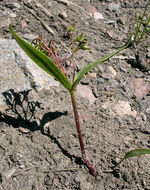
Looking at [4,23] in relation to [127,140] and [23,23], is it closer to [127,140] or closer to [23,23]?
[23,23]

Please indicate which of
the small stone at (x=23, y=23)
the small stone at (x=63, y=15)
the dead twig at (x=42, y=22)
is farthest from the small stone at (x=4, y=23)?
the small stone at (x=63, y=15)

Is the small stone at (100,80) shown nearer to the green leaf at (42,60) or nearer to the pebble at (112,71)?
the pebble at (112,71)

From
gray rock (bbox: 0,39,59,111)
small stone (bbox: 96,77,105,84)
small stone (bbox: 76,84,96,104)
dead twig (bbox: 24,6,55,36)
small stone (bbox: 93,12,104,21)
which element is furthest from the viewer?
small stone (bbox: 93,12,104,21)

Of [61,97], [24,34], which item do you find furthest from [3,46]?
[61,97]

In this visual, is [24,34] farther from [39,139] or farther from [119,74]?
[39,139]

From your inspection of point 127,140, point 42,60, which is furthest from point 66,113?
point 42,60

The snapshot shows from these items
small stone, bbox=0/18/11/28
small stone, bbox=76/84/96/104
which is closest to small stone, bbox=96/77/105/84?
small stone, bbox=76/84/96/104

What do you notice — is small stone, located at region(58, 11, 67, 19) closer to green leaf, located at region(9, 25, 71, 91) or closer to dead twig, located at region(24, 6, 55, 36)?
dead twig, located at region(24, 6, 55, 36)
